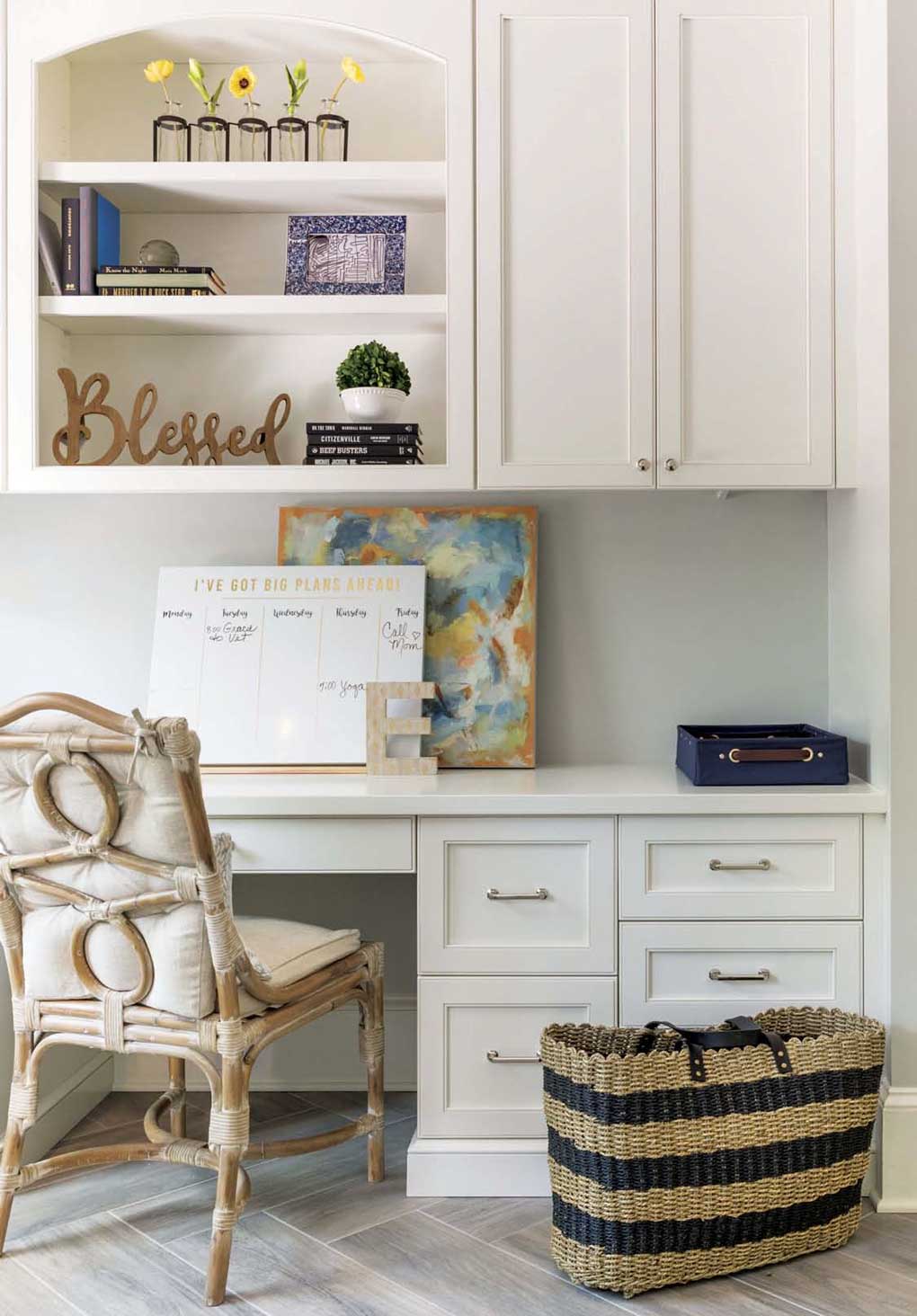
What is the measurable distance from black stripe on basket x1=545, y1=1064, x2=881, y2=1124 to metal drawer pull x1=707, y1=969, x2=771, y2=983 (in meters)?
0.25

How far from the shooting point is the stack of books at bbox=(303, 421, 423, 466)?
242cm

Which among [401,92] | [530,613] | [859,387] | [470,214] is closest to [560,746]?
Result: [530,613]

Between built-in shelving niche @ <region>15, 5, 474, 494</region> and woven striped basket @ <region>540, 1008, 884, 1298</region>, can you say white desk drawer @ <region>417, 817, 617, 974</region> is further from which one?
built-in shelving niche @ <region>15, 5, 474, 494</region>

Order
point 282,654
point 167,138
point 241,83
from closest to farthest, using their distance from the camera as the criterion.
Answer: point 241,83
point 167,138
point 282,654

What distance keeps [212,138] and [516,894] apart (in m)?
1.72

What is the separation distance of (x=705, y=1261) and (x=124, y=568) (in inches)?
74.9

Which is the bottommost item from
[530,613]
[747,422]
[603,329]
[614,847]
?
[614,847]

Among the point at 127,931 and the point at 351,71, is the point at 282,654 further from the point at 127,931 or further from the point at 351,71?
the point at 351,71

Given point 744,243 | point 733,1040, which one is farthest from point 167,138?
point 733,1040

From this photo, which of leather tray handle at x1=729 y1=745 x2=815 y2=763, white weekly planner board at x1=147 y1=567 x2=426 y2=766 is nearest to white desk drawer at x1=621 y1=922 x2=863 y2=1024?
leather tray handle at x1=729 y1=745 x2=815 y2=763

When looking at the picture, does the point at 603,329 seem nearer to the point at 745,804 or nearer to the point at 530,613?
the point at 530,613

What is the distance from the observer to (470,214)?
2.34 metres

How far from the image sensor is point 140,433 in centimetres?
266

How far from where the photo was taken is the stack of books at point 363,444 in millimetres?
2416
